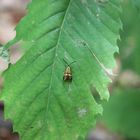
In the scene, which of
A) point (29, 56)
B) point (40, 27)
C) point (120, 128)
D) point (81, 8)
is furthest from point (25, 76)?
point (120, 128)

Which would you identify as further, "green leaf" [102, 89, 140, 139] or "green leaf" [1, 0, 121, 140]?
"green leaf" [102, 89, 140, 139]

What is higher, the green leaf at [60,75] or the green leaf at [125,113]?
the green leaf at [60,75]

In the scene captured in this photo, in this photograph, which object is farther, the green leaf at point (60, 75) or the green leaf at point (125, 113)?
the green leaf at point (125, 113)

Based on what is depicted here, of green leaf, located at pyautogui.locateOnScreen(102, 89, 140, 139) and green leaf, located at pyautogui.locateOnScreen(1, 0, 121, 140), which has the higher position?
green leaf, located at pyautogui.locateOnScreen(1, 0, 121, 140)

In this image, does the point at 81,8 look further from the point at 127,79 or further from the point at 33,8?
the point at 127,79
